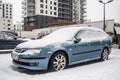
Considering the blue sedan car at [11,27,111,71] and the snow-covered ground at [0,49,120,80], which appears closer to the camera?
the snow-covered ground at [0,49,120,80]

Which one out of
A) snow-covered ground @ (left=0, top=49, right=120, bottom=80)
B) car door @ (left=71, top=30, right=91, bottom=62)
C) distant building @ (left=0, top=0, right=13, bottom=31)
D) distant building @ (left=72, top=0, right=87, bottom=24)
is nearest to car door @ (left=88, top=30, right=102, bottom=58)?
car door @ (left=71, top=30, right=91, bottom=62)

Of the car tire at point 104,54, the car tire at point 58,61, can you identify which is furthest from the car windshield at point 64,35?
the car tire at point 104,54

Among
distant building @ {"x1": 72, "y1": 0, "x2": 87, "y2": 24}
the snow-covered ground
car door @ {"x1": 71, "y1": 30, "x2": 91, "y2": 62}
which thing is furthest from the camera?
distant building @ {"x1": 72, "y1": 0, "x2": 87, "y2": 24}

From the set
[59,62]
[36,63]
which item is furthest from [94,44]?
[36,63]

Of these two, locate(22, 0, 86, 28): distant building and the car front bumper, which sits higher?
locate(22, 0, 86, 28): distant building

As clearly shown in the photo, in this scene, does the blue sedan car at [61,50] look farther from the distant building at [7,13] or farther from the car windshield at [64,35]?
the distant building at [7,13]

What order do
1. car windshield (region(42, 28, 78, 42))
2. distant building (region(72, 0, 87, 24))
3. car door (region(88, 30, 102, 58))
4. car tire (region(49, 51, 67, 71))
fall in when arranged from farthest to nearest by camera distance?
distant building (region(72, 0, 87, 24)), car door (region(88, 30, 102, 58)), car windshield (region(42, 28, 78, 42)), car tire (region(49, 51, 67, 71))

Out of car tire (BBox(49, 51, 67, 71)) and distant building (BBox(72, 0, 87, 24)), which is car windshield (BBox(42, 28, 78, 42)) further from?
distant building (BBox(72, 0, 87, 24))

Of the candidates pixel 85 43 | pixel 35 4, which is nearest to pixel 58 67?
pixel 85 43

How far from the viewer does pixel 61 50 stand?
652 cm

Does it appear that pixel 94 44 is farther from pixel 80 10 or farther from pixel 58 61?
pixel 80 10

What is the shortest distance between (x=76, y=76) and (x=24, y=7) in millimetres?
81753

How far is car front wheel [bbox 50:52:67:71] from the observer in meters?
6.27

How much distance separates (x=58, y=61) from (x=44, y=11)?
7256 centimetres
